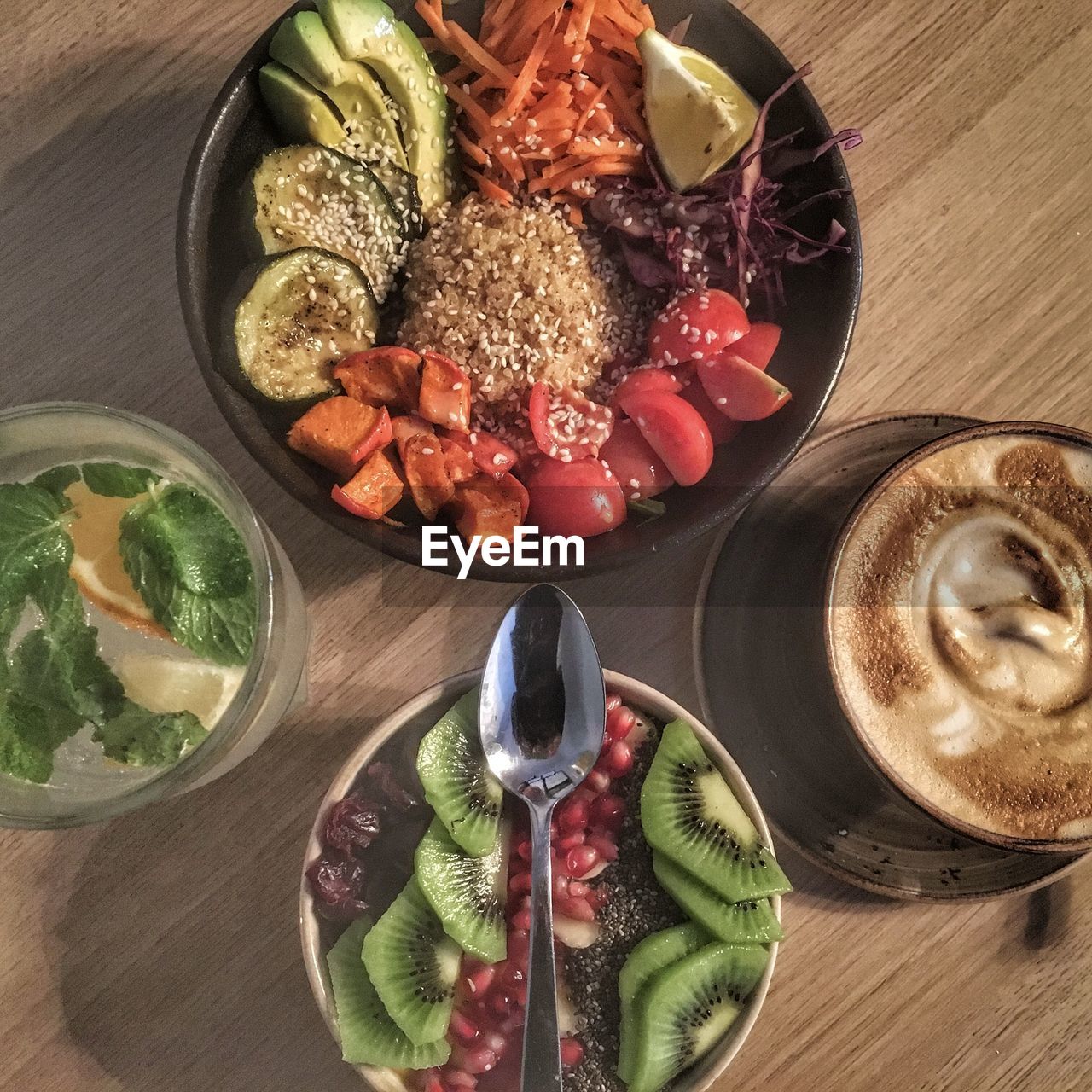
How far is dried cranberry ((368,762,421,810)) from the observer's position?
1169 millimetres

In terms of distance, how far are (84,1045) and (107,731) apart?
0.58 metres

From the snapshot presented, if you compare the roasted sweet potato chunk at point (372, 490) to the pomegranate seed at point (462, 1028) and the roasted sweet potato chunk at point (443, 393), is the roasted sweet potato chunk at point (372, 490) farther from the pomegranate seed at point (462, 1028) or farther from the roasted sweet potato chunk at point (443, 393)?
the pomegranate seed at point (462, 1028)

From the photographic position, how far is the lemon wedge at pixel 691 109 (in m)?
1.14

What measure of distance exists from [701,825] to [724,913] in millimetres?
111

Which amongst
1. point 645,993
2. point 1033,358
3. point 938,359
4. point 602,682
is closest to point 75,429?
point 602,682

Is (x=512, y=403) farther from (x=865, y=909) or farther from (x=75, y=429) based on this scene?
(x=865, y=909)

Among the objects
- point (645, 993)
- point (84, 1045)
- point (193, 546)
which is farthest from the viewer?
point (84, 1045)

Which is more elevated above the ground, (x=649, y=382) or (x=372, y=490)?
(x=372, y=490)

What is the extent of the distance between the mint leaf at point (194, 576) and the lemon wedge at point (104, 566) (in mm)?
33

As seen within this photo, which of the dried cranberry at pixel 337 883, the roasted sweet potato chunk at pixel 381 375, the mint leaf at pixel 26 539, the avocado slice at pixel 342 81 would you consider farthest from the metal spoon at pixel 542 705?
the avocado slice at pixel 342 81

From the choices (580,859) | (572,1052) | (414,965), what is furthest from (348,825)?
(572,1052)

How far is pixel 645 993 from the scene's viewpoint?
3.70 feet

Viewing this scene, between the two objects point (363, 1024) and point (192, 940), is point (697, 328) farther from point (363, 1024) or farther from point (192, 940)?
point (192, 940)

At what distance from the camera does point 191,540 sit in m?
0.96
